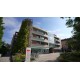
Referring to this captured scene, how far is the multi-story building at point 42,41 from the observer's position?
5.28m

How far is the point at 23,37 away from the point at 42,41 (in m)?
0.67

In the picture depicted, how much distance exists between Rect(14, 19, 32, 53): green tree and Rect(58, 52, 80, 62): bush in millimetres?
1251

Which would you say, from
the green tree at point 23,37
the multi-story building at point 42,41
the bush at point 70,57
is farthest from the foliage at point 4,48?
the bush at point 70,57

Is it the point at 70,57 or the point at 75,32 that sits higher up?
the point at 75,32

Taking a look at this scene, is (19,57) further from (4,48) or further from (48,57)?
(48,57)

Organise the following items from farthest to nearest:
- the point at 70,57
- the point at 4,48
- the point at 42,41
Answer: the point at 42,41, the point at 4,48, the point at 70,57

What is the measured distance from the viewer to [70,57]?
5105 millimetres

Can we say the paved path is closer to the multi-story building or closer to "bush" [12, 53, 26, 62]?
the multi-story building

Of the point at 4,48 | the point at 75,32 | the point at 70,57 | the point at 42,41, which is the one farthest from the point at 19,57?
the point at 75,32

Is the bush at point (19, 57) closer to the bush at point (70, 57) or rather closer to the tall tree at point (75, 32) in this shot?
the bush at point (70, 57)

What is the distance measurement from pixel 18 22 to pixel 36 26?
62 centimetres
